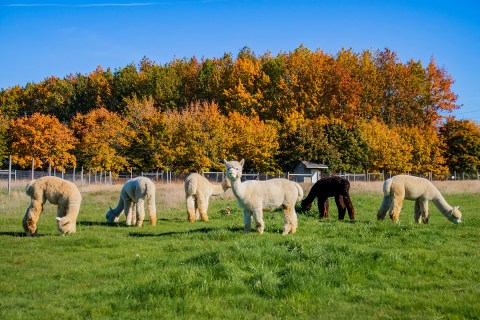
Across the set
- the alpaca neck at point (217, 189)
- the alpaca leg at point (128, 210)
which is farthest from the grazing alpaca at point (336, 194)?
the alpaca leg at point (128, 210)

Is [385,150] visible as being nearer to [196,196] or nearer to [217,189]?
[217,189]

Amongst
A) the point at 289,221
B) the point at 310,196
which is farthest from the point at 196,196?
the point at 289,221

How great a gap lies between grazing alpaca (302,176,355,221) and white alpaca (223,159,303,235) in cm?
441

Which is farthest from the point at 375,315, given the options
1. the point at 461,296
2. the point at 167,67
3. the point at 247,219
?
the point at 167,67

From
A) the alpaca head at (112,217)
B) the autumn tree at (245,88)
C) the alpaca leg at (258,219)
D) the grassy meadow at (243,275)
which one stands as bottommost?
the grassy meadow at (243,275)

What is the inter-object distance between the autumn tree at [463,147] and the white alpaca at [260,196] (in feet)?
189

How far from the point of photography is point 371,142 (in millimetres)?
55906

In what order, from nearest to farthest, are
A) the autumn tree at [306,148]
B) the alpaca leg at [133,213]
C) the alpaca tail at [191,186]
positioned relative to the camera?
1. the alpaca leg at [133,213]
2. the alpaca tail at [191,186]
3. the autumn tree at [306,148]

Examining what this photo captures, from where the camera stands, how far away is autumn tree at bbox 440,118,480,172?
63.1m

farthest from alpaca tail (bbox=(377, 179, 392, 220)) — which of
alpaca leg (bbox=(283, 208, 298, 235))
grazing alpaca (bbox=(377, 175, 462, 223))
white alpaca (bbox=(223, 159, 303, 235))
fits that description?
alpaca leg (bbox=(283, 208, 298, 235))

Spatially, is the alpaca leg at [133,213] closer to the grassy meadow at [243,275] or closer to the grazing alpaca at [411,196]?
the grassy meadow at [243,275]

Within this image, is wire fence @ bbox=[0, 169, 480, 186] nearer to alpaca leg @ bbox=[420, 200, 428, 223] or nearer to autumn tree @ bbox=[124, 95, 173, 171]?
autumn tree @ bbox=[124, 95, 173, 171]

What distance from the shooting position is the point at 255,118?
5666 cm

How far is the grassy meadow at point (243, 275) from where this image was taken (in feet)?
21.2
